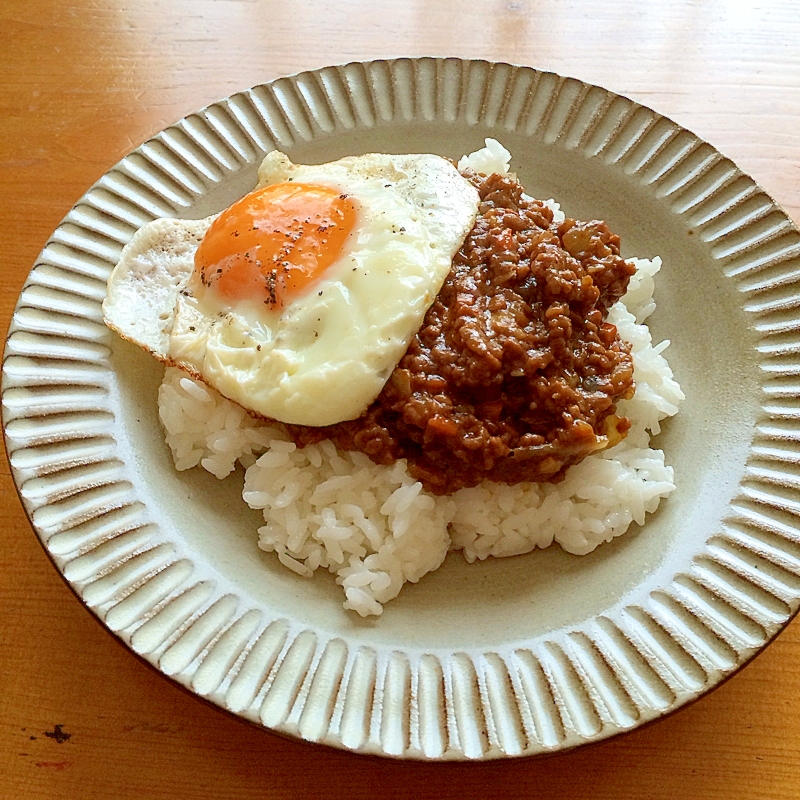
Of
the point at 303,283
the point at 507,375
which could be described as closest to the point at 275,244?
the point at 303,283

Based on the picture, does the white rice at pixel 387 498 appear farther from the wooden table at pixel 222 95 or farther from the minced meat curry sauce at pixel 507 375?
the wooden table at pixel 222 95

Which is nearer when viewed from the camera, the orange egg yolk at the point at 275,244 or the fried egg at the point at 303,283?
the fried egg at the point at 303,283

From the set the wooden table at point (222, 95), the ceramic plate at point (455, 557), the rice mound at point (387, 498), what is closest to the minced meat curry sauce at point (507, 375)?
the rice mound at point (387, 498)

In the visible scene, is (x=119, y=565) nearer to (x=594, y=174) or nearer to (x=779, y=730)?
(x=779, y=730)

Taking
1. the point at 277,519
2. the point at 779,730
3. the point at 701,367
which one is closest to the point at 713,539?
the point at 779,730

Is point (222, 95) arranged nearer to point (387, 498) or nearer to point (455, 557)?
point (387, 498)

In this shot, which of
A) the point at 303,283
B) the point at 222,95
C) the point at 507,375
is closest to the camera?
the point at 507,375

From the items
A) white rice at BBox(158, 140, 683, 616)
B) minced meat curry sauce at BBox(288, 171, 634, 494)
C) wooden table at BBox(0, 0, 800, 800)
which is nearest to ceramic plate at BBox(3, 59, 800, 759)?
white rice at BBox(158, 140, 683, 616)
